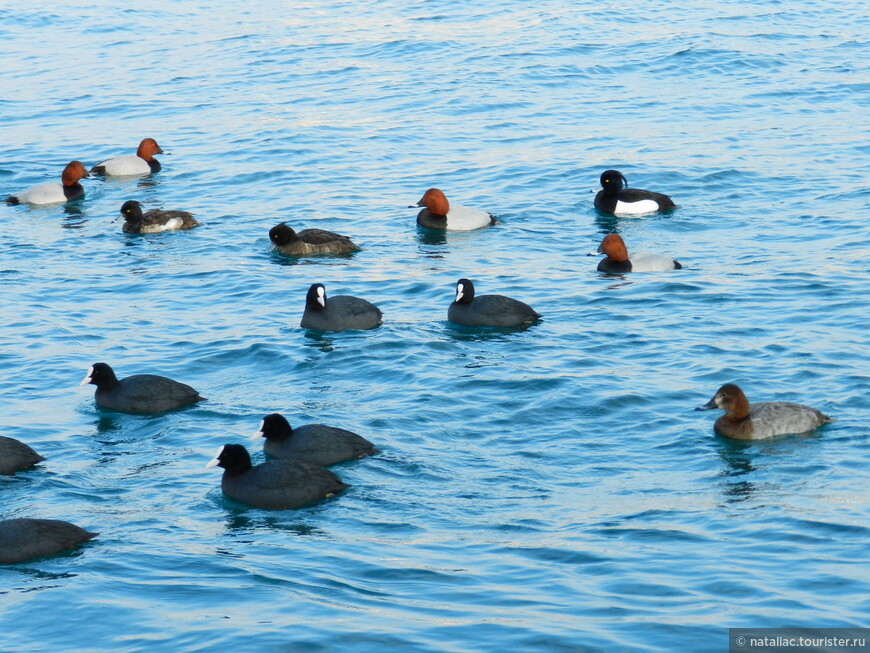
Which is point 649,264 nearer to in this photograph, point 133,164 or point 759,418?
point 759,418

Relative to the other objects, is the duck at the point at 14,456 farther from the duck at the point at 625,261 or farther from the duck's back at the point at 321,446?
the duck at the point at 625,261

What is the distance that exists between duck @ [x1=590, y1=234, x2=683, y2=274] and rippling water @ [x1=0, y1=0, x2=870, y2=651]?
1.47 ft

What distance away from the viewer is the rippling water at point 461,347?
1016 centimetres

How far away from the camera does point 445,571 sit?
34.4ft

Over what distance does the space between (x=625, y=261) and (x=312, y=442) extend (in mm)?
7626

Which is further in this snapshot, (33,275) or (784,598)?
(33,275)

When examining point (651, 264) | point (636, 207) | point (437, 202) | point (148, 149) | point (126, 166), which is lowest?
point (651, 264)

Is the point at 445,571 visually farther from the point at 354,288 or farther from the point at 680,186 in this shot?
the point at 680,186

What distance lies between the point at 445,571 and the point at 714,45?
25.5m

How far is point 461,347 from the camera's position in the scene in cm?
1639

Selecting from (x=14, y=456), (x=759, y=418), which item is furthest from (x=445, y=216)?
(x=14, y=456)

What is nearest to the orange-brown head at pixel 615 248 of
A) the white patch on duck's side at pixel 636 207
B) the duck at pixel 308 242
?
the white patch on duck's side at pixel 636 207

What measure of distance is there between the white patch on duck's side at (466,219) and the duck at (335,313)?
4752 millimetres

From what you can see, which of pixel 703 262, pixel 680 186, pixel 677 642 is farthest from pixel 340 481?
pixel 680 186
